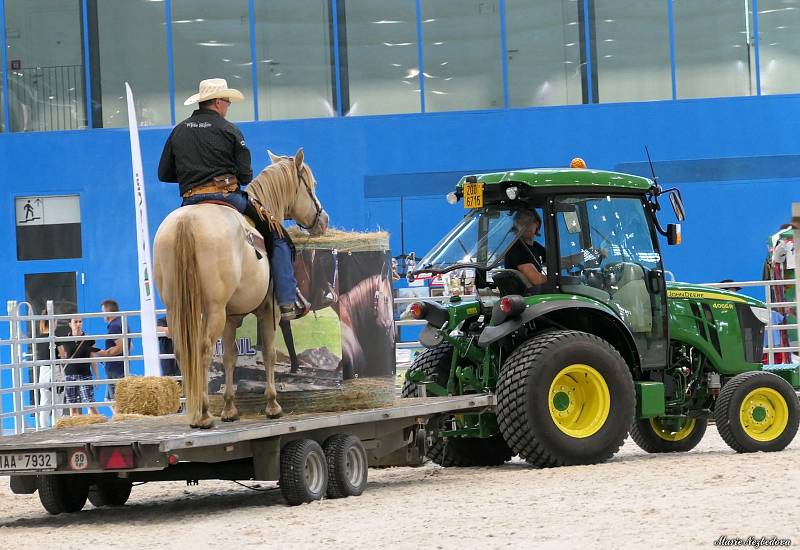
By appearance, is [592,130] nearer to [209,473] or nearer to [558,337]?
[558,337]

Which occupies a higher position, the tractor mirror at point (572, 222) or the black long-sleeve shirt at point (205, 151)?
the black long-sleeve shirt at point (205, 151)

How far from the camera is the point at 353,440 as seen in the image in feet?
32.4

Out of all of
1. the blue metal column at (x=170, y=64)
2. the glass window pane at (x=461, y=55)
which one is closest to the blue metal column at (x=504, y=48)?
the glass window pane at (x=461, y=55)

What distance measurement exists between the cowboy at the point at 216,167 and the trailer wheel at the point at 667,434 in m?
4.09

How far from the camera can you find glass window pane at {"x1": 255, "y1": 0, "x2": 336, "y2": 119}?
2703 cm

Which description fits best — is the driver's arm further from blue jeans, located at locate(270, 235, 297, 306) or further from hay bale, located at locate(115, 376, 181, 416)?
hay bale, located at locate(115, 376, 181, 416)

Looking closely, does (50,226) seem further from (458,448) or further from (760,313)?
(760,313)

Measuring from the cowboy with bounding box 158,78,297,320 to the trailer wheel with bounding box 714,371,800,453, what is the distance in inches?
158

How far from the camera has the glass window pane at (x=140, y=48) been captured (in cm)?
2706

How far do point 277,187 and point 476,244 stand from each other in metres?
1.91

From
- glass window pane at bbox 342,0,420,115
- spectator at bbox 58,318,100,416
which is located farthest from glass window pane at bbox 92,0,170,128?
spectator at bbox 58,318,100,416

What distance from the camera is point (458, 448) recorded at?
12.2m

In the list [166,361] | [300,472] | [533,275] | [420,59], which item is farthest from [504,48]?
[300,472]

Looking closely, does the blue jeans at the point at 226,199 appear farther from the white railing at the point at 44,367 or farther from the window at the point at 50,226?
the window at the point at 50,226
